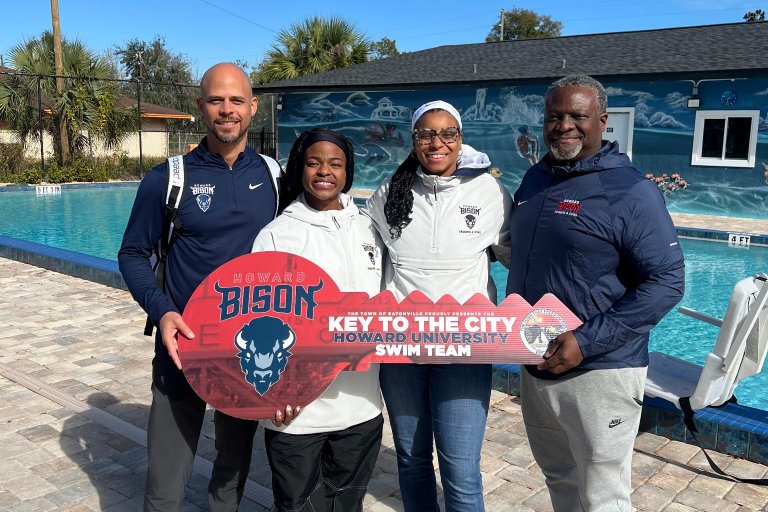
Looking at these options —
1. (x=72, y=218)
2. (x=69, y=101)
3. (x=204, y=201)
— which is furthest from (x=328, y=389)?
(x=69, y=101)

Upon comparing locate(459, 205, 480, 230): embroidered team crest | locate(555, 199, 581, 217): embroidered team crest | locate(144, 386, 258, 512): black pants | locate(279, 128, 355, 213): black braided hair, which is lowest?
locate(144, 386, 258, 512): black pants

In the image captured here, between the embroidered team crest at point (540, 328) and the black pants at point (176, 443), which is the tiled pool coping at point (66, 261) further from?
the embroidered team crest at point (540, 328)

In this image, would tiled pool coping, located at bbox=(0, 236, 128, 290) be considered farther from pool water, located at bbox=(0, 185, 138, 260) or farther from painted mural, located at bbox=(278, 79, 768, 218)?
painted mural, located at bbox=(278, 79, 768, 218)

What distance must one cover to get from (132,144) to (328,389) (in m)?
25.0

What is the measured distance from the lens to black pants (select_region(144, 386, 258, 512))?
2471 mm

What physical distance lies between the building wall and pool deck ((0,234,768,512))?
1807 cm

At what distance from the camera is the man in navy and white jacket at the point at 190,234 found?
7.62 ft

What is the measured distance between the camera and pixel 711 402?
323 centimetres

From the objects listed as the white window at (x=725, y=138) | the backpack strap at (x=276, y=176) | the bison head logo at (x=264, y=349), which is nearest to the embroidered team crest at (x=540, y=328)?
the bison head logo at (x=264, y=349)

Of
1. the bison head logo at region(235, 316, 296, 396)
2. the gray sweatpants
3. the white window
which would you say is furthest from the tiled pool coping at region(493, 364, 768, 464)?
the white window

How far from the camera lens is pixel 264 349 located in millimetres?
2219

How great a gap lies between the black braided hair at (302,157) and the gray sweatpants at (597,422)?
100cm

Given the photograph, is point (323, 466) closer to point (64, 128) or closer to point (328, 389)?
point (328, 389)

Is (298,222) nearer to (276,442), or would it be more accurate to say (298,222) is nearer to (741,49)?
(276,442)
